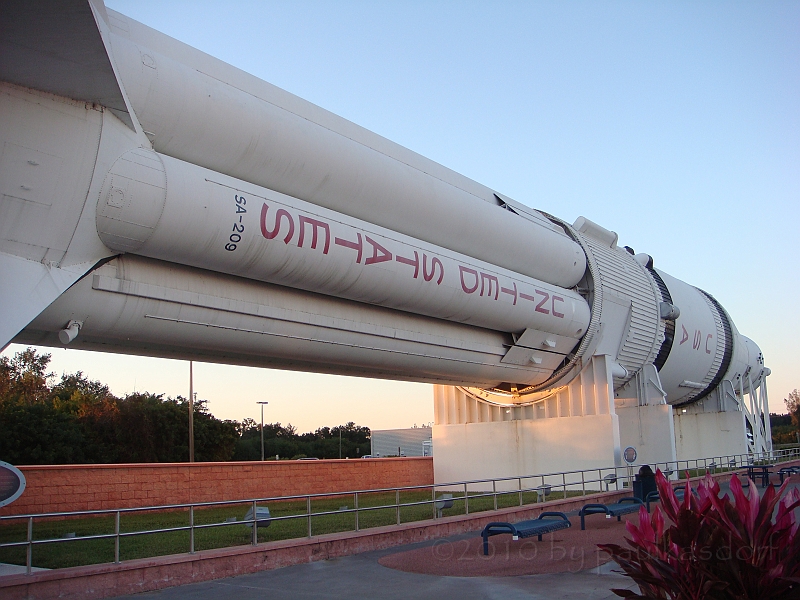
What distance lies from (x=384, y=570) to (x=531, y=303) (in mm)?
8029

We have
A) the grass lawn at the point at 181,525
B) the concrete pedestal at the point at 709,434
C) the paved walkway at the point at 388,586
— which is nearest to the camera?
the paved walkway at the point at 388,586

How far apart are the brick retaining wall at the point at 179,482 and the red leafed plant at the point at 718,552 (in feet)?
37.5

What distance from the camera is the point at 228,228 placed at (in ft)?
29.5

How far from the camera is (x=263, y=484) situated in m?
16.5

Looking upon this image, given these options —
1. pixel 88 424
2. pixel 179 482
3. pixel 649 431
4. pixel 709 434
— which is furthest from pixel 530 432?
pixel 88 424

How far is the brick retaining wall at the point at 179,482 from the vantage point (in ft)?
42.5

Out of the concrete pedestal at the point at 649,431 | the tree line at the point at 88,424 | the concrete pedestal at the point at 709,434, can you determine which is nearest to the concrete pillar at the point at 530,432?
the concrete pedestal at the point at 649,431

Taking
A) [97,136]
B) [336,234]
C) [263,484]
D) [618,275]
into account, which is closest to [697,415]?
[618,275]

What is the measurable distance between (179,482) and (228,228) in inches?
316

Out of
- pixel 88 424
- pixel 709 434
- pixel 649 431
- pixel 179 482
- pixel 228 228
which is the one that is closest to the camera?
pixel 228 228

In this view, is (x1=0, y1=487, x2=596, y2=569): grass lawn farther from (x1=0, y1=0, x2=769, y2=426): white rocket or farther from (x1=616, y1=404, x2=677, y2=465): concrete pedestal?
(x1=616, y1=404, x2=677, y2=465): concrete pedestal

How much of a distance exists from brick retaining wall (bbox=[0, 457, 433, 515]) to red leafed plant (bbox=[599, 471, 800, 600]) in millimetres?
11422

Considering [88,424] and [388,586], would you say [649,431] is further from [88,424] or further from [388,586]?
[88,424]

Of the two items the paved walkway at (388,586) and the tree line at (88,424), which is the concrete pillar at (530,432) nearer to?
the paved walkway at (388,586)
